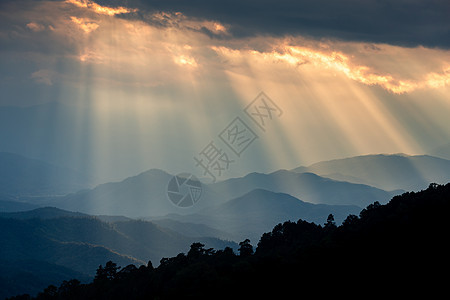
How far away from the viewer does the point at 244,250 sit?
150500mm

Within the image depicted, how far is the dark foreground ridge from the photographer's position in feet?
325

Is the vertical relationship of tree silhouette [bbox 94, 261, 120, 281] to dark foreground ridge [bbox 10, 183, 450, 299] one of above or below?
above

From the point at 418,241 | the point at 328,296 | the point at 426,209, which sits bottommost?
the point at 328,296

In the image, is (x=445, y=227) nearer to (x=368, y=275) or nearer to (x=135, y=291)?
(x=368, y=275)

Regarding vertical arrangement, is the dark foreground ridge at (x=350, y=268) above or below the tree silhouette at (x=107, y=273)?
below

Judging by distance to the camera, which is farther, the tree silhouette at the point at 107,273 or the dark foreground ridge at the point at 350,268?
the tree silhouette at the point at 107,273

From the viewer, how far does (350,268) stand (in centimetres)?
10538

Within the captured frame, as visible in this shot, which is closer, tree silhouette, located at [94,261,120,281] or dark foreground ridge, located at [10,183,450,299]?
dark foreground ridge, located at [10,183,450,299]

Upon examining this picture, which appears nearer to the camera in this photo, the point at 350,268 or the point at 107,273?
the point at 350,268

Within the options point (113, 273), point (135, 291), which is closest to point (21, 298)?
point (113, 273)

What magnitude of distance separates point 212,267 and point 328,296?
3055cm

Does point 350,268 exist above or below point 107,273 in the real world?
below

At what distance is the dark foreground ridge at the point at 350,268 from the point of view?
325 feet

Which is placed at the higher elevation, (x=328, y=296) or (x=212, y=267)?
(x=212, y=267)
